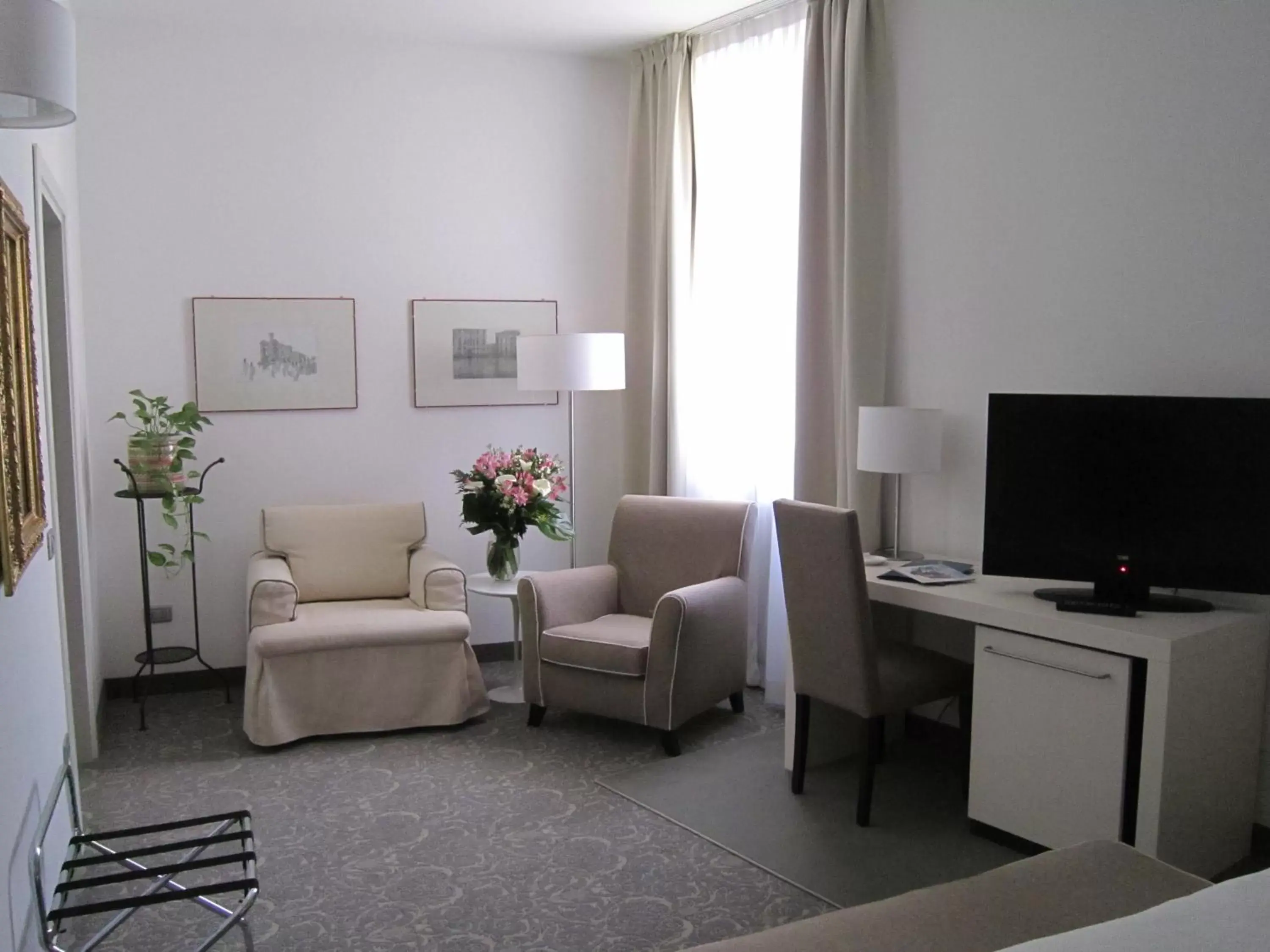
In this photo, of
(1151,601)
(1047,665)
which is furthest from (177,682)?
(1151,601)

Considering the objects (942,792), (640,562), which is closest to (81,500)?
(640,562)

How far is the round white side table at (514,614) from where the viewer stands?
15.3 feet

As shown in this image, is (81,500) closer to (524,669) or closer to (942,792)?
(524,669)

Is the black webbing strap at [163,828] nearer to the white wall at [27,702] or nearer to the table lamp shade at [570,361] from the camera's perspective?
the white wall at [27,702]

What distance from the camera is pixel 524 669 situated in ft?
14.4

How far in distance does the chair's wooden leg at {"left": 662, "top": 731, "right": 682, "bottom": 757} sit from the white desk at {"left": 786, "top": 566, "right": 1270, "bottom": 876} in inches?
55.0

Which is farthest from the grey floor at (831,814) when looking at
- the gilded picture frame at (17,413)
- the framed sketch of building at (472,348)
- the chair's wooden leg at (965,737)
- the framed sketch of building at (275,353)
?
the framed sketch of building at (275,353)

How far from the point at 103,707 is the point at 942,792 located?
11.6 ft

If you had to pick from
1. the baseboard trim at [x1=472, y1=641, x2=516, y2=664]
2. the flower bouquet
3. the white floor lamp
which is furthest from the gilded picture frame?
the baseboard trim at [x1=472, y1=641, x2=516, y2=664]

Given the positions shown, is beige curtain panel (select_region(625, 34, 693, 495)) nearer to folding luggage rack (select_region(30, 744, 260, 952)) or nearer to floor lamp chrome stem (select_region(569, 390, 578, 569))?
floor lamp chrome stem (select_region(569, 390, 578, 569))

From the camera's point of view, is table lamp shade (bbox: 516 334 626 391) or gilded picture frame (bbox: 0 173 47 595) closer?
gilded picture frame (bbox: 0 173 47 595)

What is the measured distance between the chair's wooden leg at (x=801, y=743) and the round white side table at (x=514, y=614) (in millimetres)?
1273

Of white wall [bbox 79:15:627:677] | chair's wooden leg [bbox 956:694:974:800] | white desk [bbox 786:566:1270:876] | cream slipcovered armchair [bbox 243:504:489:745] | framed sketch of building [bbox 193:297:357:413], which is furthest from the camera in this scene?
framed sketch of building [bbox 193:297:357:413]

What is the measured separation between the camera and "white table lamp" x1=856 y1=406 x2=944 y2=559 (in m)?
3.85
